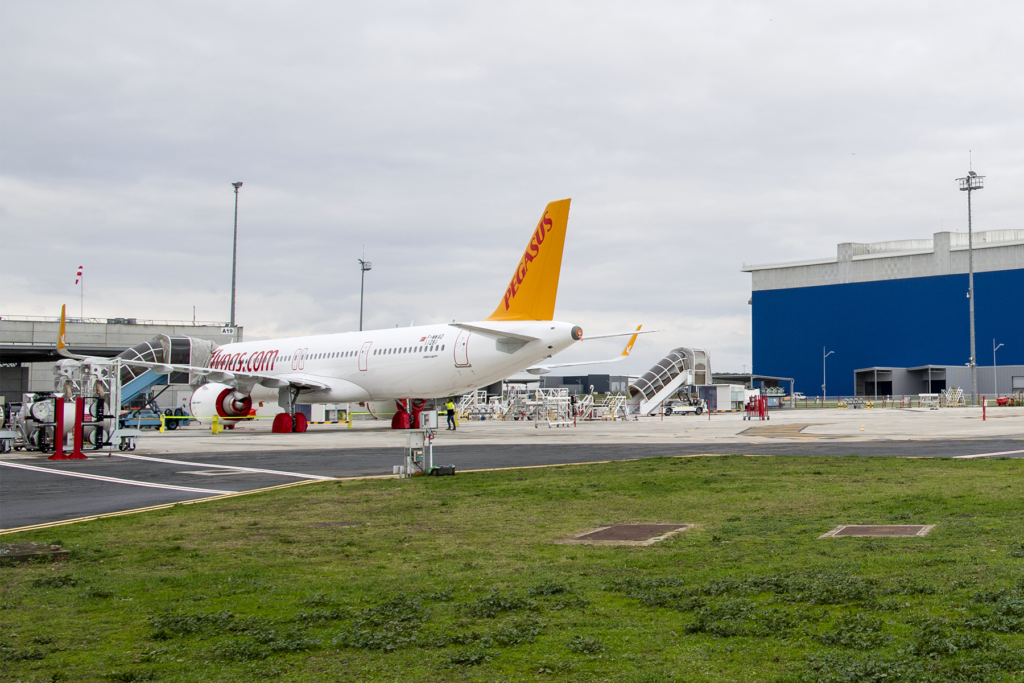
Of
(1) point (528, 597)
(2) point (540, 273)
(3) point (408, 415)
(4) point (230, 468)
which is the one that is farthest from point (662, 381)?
(1) point (528, 597)

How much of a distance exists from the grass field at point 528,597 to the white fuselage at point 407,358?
73.4 feet

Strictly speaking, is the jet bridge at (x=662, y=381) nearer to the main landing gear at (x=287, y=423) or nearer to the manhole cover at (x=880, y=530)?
the main landing gear at (x=287, y=423)

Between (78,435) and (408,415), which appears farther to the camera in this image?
(408,415)

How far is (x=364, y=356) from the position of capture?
1636 inches

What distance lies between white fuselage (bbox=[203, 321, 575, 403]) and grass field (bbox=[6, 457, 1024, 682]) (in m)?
22.4

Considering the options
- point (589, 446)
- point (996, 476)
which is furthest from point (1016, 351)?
point (996, 476)

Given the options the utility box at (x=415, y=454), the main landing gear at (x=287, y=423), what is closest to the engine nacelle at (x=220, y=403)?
the main landing gear at (x=287, y=423)

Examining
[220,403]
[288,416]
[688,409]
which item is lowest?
[288,416]

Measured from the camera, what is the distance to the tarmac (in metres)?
15.6

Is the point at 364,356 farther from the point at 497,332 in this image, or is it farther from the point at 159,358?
the point at 159,358

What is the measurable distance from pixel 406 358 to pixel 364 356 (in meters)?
2.94

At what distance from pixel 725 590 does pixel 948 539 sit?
10.1 feet

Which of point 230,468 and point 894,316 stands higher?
point 894,316

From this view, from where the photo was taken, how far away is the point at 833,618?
5.98 metres
